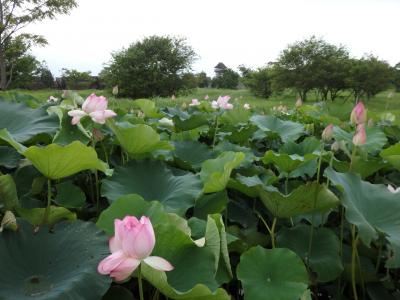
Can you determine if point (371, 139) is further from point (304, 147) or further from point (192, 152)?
point (192, 152)

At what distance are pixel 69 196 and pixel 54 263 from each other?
31cm

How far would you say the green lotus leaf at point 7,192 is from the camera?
740 millimetres

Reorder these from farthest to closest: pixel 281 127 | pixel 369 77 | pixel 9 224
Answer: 1. pixel 369 77
2. pixel 281 127
3. pixel 9 224

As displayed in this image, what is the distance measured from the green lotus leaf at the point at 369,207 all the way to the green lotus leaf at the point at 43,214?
0.54 metres

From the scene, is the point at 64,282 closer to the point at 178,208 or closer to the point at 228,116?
the point at 178,208

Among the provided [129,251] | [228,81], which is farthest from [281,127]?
[228,81]

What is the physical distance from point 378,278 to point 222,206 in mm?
414

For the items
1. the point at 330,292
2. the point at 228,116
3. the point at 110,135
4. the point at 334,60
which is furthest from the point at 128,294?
the point at 334,60

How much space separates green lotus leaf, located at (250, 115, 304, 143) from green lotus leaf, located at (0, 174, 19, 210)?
102 centimetres

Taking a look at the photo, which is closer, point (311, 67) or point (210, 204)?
point (210, 204)

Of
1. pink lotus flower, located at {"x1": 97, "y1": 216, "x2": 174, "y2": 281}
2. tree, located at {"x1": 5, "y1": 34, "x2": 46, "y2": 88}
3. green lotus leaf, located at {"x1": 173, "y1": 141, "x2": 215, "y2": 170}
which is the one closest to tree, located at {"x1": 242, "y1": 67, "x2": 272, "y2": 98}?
tree, located at {"x1": 5, "y1": 34, "x2": 46, "y2": 88}

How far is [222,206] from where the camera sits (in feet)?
2.95

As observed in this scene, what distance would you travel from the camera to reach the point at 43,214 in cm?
77

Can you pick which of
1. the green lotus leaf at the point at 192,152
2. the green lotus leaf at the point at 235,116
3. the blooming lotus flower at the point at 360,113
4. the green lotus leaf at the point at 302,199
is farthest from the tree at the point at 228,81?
the green lotus leaf at the point at 302,199
